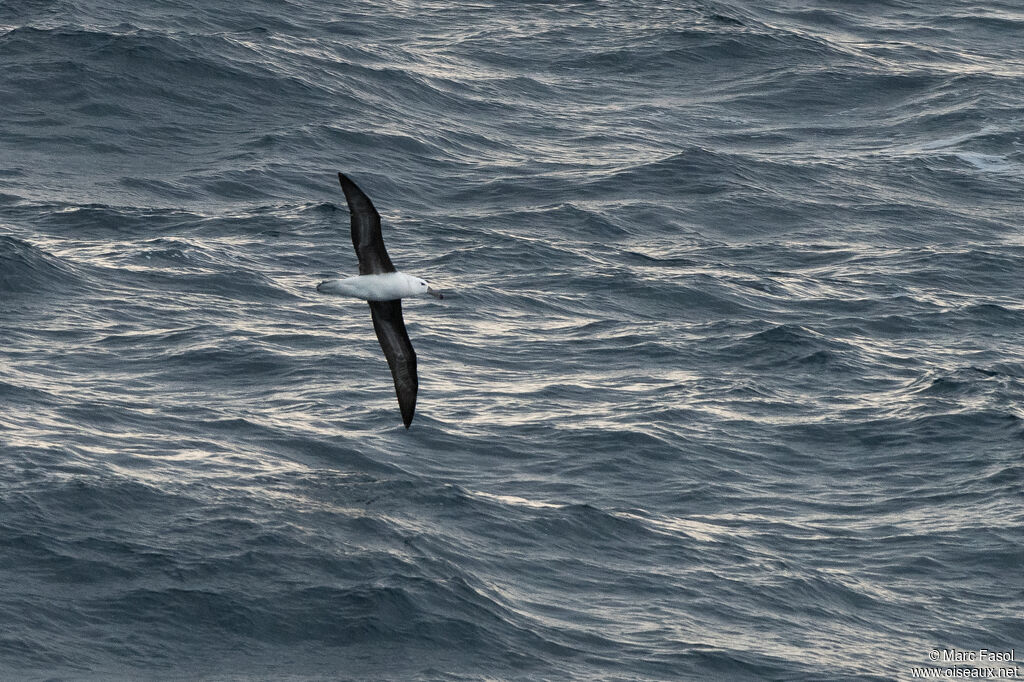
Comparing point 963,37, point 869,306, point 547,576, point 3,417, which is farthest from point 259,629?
point 963,37

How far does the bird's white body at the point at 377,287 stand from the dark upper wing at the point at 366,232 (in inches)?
5.0

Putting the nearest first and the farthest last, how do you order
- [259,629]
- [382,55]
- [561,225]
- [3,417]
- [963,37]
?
[259,629], [3,417], [561,225], [382,55], [963,37]

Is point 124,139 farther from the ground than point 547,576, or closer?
farther from the ground

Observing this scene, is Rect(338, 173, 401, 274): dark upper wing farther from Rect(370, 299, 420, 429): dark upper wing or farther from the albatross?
Rect(370, 299, 420, 429): dark upper wing

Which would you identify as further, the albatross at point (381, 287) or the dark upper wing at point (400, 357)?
the dark upper wing at point (400, 357)

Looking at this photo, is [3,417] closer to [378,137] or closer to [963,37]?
[378,137]

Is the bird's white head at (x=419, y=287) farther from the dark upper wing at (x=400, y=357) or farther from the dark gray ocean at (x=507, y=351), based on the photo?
the dark gray ocean at (x=507, y=351)

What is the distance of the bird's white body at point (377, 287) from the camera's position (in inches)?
833

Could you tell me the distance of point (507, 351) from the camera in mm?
29500

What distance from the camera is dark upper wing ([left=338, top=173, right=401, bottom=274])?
20264 millimetres

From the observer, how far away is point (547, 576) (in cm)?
2297

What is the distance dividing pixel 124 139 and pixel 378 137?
561 centimetres

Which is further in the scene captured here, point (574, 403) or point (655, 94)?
point (655, 94)

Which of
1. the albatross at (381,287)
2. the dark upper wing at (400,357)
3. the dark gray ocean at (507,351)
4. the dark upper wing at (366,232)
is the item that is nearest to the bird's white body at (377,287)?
the albatross at (381,287)
